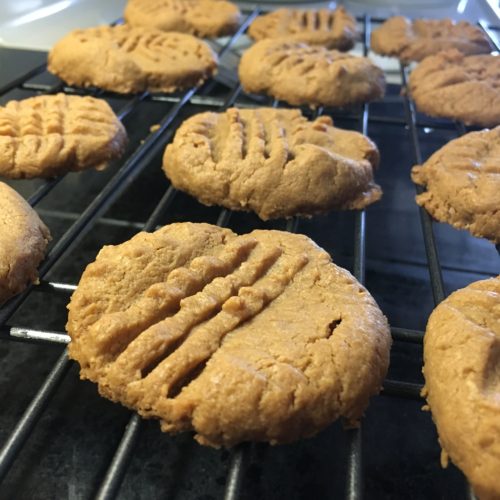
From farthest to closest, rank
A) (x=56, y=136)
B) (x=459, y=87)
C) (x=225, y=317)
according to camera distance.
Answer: (x=459, y=87) → (x=56, y=136) → (x=225, y=317)

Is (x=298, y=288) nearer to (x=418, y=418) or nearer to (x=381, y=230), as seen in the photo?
(x=418, y=418)

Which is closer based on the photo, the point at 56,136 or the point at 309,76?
the point at 56,136

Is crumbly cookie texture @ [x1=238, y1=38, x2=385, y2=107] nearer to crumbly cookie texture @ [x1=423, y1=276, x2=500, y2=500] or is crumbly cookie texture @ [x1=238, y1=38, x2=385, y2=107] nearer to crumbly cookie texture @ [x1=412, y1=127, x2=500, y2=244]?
crumbly cookie texture @ [x1=412, y1=127, x2=500, y2=244]

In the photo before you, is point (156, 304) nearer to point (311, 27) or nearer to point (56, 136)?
point (56, 136)

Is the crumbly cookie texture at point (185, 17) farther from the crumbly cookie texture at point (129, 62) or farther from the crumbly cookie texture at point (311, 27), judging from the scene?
the crumbly cookie texture at point (129, 62)

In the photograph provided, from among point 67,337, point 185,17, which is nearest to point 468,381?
point 67,337

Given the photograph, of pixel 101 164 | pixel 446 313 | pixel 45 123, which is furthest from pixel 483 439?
pixel 45 123
